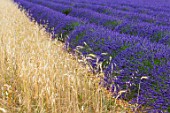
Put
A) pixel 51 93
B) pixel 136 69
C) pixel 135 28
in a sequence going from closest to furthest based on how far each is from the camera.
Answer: pixel 51 93
pixel 136 69
pixel 135 28

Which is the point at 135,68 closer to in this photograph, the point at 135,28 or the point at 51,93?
the point at 51,93

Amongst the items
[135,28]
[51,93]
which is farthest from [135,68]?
[135,28]

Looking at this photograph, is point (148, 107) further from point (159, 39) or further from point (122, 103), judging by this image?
point (159, 39)

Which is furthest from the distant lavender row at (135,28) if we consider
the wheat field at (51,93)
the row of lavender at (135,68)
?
the wheat field at (51,93)

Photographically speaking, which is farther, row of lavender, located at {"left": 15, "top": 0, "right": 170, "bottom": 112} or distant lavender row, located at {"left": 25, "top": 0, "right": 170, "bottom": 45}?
distant lavender row, located at {"left": 25, "top": 0, "right": 170, "bottom": 45}

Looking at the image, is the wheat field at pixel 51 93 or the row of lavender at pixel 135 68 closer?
the wheat field at pixel 51 93

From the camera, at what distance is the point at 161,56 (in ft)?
12.3

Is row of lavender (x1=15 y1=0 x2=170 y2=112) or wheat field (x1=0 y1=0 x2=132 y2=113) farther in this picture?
row of lavender (x1=15 y1=0 x2=170 y2=112)

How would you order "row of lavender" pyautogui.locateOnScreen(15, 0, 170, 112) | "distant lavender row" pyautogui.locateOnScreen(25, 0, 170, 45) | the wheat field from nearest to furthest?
the wheat field → "row of lavender" pyautogui.locateOnScreen(15, 0, 170, 112) → "distant lavender row" pyautogui.locateOnScreen(25, 0, 170, 45)

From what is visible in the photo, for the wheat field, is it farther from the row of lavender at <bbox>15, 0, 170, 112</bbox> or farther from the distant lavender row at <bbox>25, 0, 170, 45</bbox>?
the distant lavender row at <bbox>25, 0, 170, 45</bbox>

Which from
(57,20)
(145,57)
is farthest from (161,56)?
(57,20)

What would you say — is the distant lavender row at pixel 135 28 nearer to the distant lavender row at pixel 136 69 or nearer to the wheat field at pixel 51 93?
the distant lavender row at pixel 136 69

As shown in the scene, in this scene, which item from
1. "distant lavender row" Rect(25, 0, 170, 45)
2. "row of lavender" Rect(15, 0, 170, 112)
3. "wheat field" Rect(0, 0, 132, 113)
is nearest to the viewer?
"wheat field" Rect(0, 0, 132, 113)

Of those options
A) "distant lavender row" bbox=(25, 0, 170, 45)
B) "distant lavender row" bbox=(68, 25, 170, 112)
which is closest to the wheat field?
"distant lavender row" bbox=(68, 25, 170, 112)
